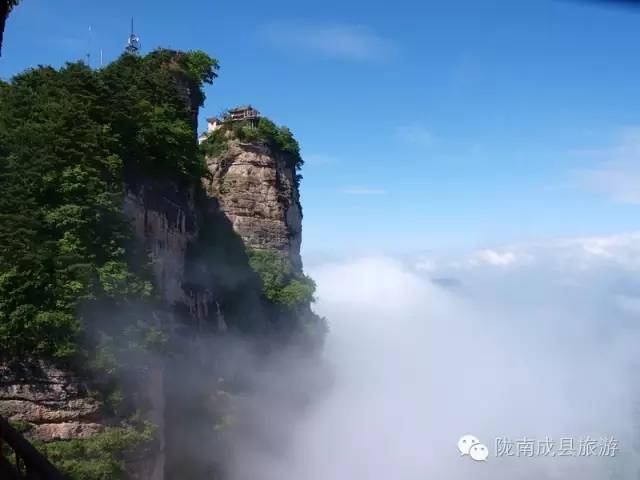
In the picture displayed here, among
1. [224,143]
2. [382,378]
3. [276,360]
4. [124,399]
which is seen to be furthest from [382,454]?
[124,399]

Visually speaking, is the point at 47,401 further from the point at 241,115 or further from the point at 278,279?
the point at 241,115

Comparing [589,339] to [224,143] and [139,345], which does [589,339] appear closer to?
[224,143]

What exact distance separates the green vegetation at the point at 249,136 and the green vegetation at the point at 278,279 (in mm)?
8218

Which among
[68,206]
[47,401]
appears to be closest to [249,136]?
[68,206]

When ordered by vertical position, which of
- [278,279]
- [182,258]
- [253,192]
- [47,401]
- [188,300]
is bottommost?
[47,401]

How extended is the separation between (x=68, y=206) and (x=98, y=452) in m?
7.38

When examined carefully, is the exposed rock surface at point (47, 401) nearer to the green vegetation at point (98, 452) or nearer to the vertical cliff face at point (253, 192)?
the green vegetation at point (98, 452)

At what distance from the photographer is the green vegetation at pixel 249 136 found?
39.4 meters

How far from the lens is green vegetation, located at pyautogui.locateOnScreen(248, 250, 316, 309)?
124 ft

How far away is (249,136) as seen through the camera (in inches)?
1544

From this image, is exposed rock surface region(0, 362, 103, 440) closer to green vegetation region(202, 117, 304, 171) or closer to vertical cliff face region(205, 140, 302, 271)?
vertical cliff face region(205, 140, 302, 271)

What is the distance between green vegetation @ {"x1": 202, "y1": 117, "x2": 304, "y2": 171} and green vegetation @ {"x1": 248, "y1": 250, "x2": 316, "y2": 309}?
8218 mm

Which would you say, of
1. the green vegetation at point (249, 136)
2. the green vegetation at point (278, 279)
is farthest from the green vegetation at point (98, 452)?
the green vegetation at point (249, 136)

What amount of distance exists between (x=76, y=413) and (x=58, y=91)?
37.0ft
